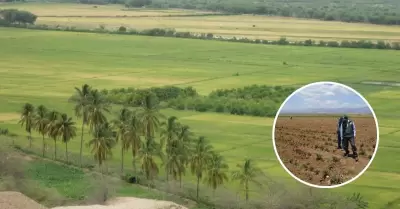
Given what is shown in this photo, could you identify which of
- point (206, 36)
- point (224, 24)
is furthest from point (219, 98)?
point (224, 24)

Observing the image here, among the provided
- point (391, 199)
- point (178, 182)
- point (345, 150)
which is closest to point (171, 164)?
point (178, 182)

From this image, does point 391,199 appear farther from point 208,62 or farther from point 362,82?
point 208,62

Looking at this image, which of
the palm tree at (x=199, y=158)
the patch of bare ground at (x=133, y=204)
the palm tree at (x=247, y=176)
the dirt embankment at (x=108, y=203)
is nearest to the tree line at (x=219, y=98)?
the palm tree at (x=247, y=176)

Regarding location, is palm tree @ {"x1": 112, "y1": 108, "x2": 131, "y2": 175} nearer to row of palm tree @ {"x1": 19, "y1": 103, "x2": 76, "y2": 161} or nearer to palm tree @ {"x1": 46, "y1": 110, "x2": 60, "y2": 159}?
row of palm tree @ {"x1": 19, "y1": 103, "x2": 76, "y2": 161}


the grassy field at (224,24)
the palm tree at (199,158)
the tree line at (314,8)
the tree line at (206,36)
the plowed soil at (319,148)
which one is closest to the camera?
the plowed soil at (319,148)

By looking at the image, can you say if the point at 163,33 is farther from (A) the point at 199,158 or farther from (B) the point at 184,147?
(A) the point at 199,158

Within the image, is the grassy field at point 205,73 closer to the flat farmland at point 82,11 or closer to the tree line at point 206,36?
the tree line at point 206,36

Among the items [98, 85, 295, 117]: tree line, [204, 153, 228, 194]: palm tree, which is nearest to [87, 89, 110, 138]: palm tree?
[204, 153, 228, 194]: palm tree
